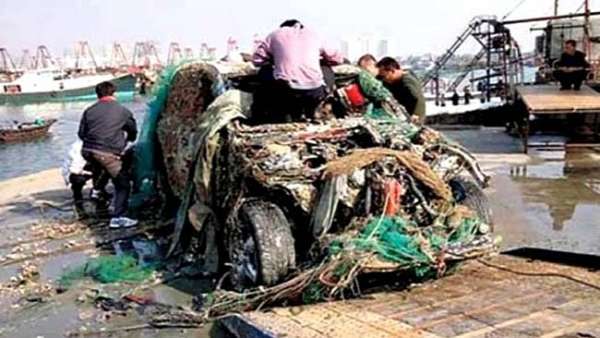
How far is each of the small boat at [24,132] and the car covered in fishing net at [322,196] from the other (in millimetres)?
32594

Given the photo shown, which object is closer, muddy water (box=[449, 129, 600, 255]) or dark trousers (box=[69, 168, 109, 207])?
muddy water (box=[449, 129, 600, 255])

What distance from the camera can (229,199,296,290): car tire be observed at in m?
5.75

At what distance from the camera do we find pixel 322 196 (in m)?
5.96

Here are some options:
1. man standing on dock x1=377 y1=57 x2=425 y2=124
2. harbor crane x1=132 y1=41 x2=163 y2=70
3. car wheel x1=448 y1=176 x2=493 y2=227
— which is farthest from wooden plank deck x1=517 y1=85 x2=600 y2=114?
harbor crane x1=132 y1=41 x2=163 y2=70

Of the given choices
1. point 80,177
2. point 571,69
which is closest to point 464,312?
point 80,177

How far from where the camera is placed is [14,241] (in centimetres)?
888

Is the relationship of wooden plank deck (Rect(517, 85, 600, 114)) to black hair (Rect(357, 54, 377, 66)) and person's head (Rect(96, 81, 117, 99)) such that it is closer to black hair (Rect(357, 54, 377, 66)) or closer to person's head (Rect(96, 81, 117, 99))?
black hair (Rect(357, 54, 377, 66))

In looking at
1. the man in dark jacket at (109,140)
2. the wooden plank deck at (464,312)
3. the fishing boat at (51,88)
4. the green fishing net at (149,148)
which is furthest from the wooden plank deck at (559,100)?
the fishing boat at (51,88)

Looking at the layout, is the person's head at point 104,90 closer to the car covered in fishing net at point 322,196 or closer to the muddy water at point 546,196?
the car covered in fishing net at point 322,196

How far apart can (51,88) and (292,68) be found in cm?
8262

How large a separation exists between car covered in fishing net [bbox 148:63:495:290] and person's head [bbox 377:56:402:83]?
1.42 meters

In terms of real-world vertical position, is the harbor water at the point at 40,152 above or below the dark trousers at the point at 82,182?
below

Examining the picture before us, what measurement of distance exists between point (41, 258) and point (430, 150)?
13.3 ft

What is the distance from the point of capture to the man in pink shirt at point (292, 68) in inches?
273
